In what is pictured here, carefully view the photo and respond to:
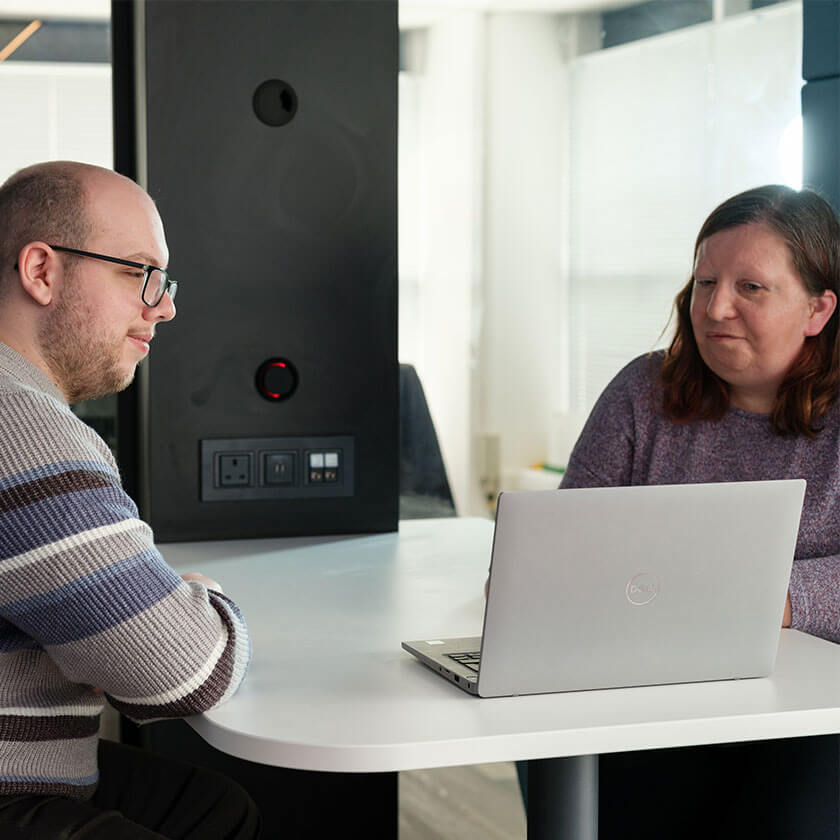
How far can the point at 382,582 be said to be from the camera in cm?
162

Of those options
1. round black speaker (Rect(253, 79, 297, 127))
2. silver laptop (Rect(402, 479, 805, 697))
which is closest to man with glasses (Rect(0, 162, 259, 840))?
silver laptop (Rect(402, 479, 805, 697))

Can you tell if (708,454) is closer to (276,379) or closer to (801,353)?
(801,353)

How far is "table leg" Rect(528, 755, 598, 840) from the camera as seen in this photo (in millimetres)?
1110

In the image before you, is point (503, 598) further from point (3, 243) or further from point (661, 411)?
point (661, 411)

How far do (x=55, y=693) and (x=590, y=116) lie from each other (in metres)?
4.14

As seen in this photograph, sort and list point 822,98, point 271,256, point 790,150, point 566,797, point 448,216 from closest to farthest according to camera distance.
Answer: point 566,797, point 822,98, point 271,256, point 790,150, point 448,216

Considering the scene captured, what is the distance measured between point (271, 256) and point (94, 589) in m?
1.13

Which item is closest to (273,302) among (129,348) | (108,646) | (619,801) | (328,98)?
(328,98)

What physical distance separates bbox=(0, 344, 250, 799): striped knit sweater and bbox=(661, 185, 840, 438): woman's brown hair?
0.86 metres

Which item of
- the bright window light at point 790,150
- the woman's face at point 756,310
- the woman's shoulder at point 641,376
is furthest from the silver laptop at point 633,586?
the bright window light at point 790,150

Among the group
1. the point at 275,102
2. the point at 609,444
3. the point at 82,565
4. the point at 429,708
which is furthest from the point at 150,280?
the point at 275,102

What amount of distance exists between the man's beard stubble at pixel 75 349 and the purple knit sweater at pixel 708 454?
79 cm

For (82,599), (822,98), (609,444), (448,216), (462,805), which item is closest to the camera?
(82,599)

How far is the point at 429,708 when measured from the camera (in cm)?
103
